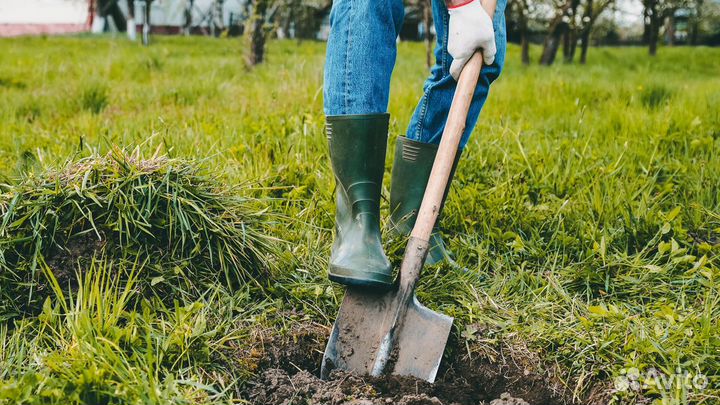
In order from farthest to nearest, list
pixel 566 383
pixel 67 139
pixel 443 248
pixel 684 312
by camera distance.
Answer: pixel 67 139 → pixel 443 248 → pixel 684 312 → pixel 566 383

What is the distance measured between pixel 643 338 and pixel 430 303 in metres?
0.64

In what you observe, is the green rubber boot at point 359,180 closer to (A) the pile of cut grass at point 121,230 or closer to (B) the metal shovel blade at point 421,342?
(B) the metal shovel blade at point 421,342

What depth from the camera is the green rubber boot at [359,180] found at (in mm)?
2041

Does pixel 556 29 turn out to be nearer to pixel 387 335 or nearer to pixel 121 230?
pixel 387 335

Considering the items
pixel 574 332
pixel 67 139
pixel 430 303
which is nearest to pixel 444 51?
pixel 430 303

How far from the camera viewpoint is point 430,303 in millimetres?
2137

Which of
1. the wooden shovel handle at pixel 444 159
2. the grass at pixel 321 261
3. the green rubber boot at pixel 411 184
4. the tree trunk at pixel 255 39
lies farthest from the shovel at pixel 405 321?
the tree trunk at pixel 255 39

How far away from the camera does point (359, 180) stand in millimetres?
2129

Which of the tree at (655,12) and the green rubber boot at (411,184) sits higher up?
the tree at (655,12)

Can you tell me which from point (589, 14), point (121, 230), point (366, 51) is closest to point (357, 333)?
point (121, 230)

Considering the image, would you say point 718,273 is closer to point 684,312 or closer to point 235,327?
point 684,312

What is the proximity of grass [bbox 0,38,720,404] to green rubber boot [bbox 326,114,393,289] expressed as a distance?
0.63 feet

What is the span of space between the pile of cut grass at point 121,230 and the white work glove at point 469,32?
35.0 inches

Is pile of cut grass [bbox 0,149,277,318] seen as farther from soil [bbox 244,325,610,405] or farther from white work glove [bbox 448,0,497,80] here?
white work glove [bbox 448,0,497,80]
